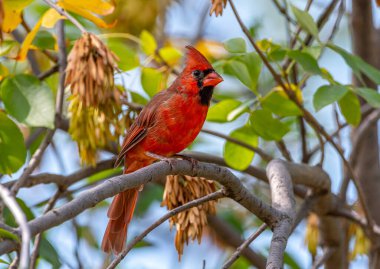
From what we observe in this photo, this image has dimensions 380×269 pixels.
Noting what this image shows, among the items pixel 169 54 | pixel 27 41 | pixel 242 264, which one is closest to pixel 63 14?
pixel 27 41

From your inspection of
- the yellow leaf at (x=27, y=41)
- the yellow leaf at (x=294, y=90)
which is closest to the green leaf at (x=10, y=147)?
the yellow leaf at (x=27, y=41)

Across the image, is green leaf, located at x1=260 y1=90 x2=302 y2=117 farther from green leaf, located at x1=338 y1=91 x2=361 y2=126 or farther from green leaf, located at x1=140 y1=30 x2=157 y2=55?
green leaf, located at x1=140 y1=30 x2=157 y2=55

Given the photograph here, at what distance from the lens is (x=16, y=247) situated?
1701 millimetres

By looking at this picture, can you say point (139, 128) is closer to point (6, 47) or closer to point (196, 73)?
point (196, 73)

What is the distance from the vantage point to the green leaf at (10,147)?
2557 mm

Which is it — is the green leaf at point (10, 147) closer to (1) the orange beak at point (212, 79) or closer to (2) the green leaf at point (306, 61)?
(1) the orange beak at point (212, 79)

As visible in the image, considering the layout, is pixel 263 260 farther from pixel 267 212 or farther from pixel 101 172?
pixel 267 212

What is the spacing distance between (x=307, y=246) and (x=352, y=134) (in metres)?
0.66

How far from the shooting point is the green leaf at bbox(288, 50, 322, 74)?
265 cm

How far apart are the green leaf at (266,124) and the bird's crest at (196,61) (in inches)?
13.3

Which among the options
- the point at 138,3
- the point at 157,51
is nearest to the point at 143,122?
the point at 157,51

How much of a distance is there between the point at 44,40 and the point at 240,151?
3.01 ft

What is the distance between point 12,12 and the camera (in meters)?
2.54

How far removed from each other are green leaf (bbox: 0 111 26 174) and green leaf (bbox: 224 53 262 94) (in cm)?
80
